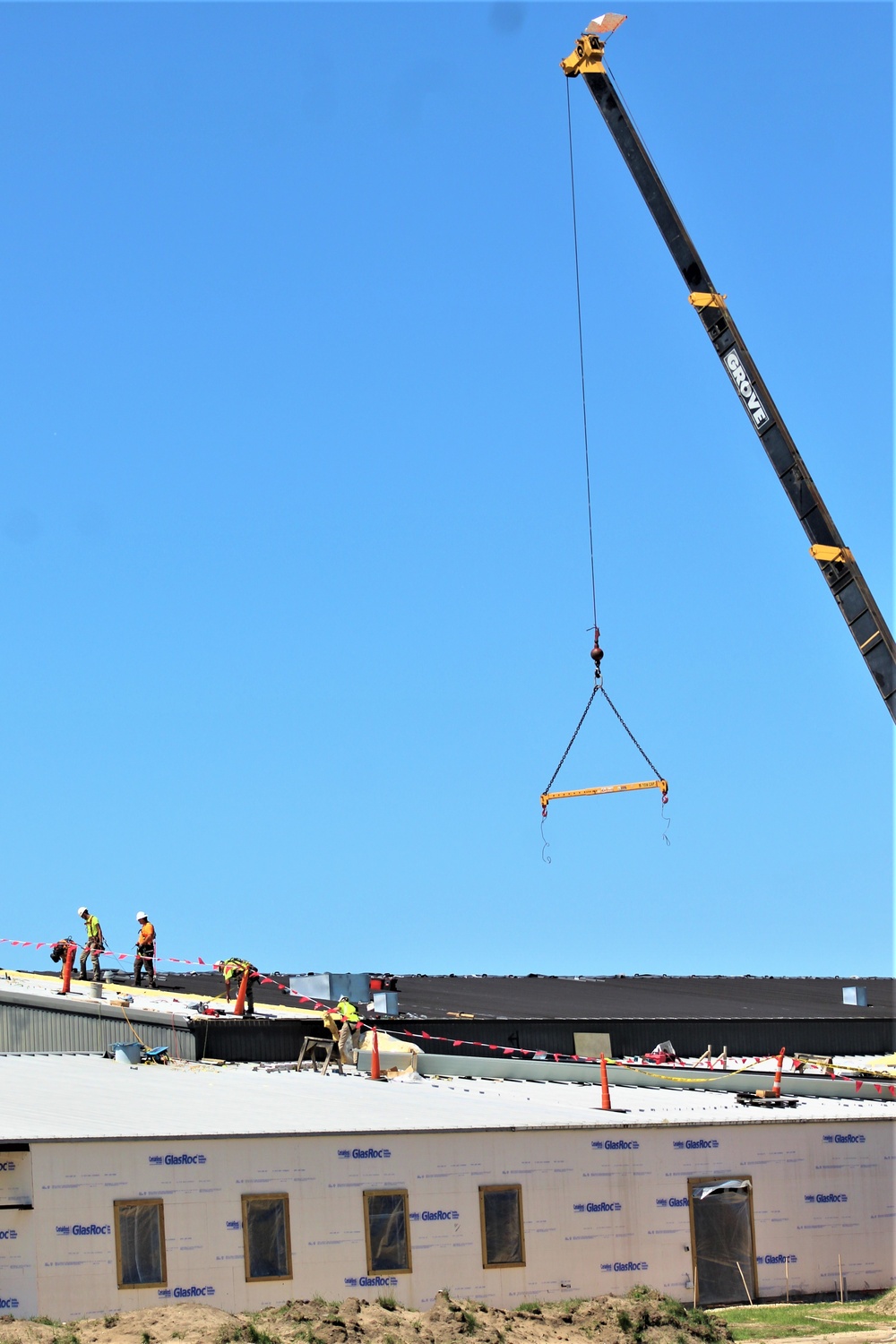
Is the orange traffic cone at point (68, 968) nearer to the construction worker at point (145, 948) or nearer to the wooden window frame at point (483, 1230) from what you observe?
the construction worker at point (145, 948)

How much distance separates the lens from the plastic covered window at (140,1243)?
2242 centimetres

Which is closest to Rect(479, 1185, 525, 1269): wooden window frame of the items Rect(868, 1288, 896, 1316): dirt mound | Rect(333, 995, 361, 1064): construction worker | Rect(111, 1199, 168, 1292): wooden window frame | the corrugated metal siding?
Rect(111, 1199, 168, 1292): wooden window frame

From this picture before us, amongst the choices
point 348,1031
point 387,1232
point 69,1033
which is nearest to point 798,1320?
point 387,1232

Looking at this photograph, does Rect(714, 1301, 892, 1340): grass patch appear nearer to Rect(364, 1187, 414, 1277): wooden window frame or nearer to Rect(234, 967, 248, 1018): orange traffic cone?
Rect(364, 1187, 414, 1277): wooden window frame

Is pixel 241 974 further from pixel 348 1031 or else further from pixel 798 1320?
pixel 798 1320

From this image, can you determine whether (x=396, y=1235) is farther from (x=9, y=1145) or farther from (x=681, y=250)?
(x=681, y=250)

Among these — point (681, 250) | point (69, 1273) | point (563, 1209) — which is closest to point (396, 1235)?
point (563, 1209)

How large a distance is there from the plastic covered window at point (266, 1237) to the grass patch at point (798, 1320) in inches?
239

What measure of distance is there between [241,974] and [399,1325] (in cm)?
1495

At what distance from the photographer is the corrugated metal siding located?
33531 millimetres

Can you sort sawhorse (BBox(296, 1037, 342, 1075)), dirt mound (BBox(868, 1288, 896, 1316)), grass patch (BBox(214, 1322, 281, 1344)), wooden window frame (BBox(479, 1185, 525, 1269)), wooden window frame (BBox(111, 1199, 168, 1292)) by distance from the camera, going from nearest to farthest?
grass patch (BBox(214, 1322, 281, 1344)) < wooden window frame (BBox(111, 1199, 168, 1292)) < wooden window frame (BBox(479, 1185, 525, 1269)) < dirt mound (BBox(868, 1288, 896, 1316)) < sawhorse (BBox(296, 1037, 342, 1075))

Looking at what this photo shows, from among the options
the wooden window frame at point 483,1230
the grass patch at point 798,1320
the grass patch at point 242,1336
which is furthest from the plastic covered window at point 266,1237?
the grass patch at point 798,1320

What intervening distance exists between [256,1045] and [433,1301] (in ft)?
33.8

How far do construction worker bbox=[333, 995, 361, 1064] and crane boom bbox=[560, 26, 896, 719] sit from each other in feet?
37.9
